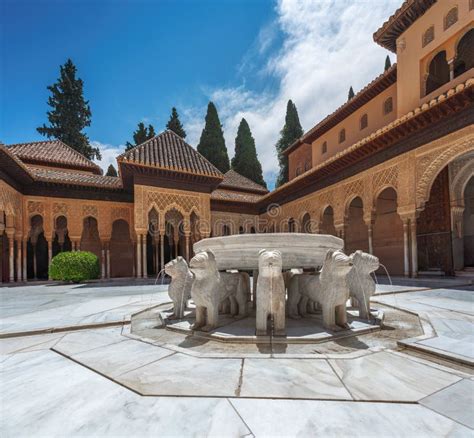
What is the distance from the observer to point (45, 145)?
17391 millimetres

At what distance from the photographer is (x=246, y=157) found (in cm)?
3006

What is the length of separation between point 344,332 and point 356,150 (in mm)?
9747

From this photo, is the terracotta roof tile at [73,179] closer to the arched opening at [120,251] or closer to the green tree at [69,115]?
the arched opening at [120,251]

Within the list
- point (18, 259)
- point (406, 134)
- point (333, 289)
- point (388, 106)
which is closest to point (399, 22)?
point (388, 106)

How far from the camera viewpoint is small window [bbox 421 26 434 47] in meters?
9.52

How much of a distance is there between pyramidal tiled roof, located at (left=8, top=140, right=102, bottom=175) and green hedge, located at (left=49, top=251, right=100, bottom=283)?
7.99 metres

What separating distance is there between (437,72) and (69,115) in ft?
93.4

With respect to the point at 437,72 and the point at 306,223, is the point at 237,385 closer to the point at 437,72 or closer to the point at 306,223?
the point at 437,72

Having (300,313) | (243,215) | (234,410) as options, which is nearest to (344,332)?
(300,313)

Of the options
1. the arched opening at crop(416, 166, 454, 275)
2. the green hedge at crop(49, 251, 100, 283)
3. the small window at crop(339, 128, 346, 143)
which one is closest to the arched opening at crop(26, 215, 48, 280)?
the green hedge at crop(49, 251, 100, 283)

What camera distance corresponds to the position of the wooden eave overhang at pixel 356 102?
1199 centimetres

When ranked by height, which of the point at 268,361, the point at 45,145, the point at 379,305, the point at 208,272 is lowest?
Answer: the point at 379,305

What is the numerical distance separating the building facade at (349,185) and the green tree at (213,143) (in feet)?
35.5

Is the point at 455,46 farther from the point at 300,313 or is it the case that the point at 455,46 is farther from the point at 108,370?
the point at 108,370
